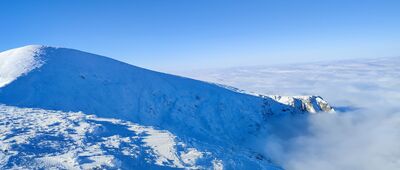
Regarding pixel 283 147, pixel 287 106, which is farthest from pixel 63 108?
pixel 287 106

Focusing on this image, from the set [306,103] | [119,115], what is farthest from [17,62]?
[306,103]

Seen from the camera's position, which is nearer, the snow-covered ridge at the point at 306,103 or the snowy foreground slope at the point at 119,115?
the snowy foreground slope at the point at 119,115

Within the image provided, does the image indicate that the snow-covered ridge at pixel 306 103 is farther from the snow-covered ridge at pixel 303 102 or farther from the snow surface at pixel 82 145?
the snow surface at pixel 82 145

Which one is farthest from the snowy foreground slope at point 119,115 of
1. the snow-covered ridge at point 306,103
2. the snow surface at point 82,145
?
the snow-covered ridge at point 306,103

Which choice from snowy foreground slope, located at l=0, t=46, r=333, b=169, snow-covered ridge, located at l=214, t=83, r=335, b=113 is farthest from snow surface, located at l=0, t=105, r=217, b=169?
snow-covered ridge, located at l=214, t=83, r=335, b=113

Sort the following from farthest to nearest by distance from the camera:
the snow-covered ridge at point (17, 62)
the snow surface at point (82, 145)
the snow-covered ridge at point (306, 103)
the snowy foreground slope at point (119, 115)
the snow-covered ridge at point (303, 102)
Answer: the snow-covered ridge at point (306, 103) < the snow-covered ridge at point (303, 102) < the snow-covered ridge at point (17, 62) < the snowy foreground slope at point (119, 115) < the snow surface at point (82, 145)
